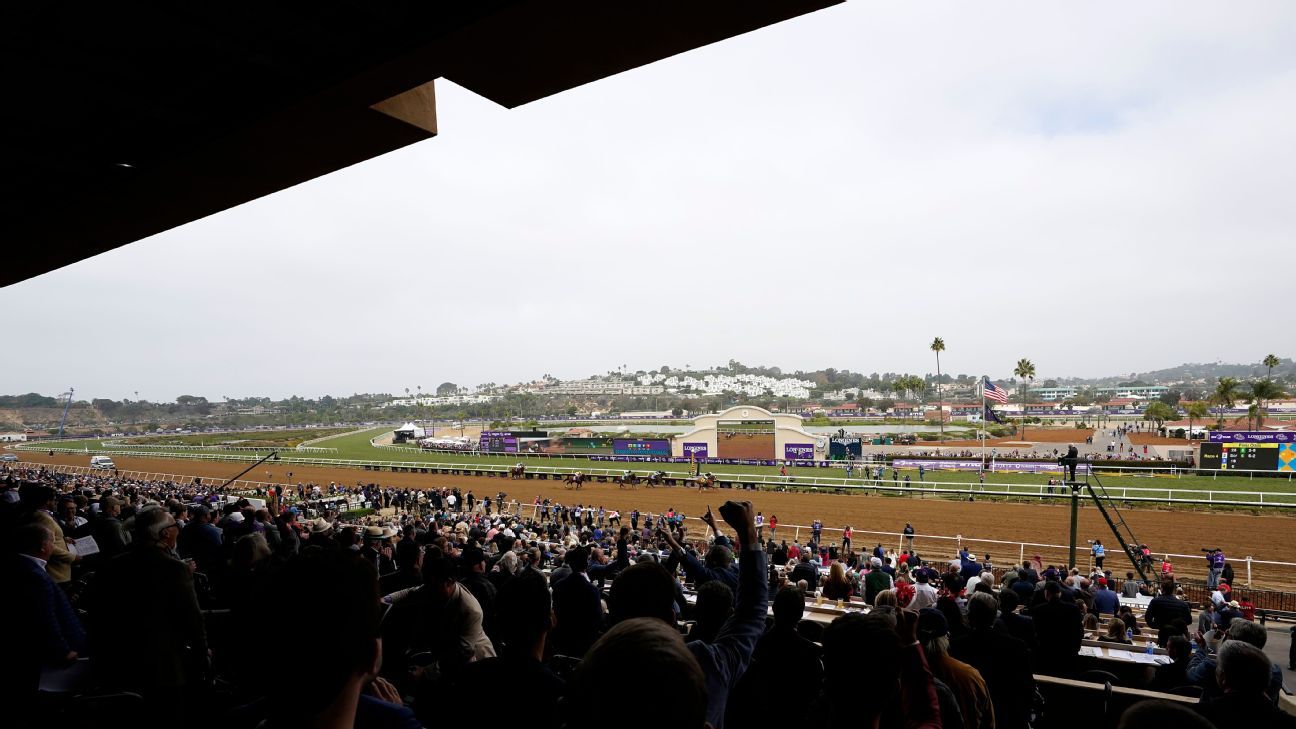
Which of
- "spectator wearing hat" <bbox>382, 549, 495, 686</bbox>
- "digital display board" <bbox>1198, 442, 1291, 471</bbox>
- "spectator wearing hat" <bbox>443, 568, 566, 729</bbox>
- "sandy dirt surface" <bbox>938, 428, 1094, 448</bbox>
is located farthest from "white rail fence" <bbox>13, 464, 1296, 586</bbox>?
"sandy dirt surface" <bbox>938, 428, 1094, 448</bbox>

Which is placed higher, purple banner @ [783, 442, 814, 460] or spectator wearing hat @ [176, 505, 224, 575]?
spectator wearing hat @ [176, 505, 224, 575]

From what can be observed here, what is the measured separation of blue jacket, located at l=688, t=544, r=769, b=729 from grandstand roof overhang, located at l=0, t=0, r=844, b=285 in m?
2.41

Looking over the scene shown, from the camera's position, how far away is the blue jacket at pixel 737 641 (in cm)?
173

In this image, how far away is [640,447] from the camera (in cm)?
4272

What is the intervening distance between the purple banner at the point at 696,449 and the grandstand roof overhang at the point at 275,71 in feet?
121

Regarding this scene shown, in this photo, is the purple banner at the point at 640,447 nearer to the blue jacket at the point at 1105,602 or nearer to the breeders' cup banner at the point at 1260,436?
the breeders' cup banner at the point at 1260,436

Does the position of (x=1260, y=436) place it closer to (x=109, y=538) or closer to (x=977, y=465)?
(x=977, y=465)

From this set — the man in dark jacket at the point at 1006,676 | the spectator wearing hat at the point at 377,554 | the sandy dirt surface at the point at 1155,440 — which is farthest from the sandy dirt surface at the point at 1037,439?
the man in dark jacket at the point at 1006,676

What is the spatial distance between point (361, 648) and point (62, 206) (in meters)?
6.45

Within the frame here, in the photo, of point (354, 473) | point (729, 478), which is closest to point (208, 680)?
point (729, 478)

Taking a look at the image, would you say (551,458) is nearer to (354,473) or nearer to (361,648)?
(354,473)

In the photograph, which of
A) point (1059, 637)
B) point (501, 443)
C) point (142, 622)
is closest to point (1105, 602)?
point (1059, 637)

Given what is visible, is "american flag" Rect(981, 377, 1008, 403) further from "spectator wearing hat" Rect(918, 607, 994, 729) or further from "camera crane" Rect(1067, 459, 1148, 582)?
"spectator wearing hat" Rect(918, 607, 994, 729)

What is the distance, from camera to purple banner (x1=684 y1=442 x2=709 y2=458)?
133 feet
